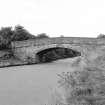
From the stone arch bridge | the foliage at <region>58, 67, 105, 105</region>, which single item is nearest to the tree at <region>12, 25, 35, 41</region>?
the stone arch bridge

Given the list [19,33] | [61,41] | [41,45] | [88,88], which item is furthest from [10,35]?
[88,88]

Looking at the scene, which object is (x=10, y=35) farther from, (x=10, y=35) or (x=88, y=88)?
(x=88, y=88)

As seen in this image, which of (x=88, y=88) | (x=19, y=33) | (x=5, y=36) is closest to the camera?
(x=88, y=88)

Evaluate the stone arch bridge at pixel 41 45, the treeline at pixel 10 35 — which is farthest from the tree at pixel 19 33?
the stone arch bridge at pixel 41 45

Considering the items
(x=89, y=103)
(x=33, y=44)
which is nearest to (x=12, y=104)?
(x=89, y=103)

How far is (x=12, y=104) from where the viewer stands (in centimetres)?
526

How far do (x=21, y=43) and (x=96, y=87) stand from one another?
638 inches

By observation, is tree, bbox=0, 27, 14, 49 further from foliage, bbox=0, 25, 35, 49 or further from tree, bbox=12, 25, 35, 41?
tree, bbox=12, 25, 35, 41

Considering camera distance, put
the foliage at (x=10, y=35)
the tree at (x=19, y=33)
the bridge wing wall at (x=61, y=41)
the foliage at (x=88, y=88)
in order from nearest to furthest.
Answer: the foliage at (x=88, y=88), the bridge wing wall at (x=61, y=41), the foliage at (x=10, y=35), the tree at (x=19, y=33)

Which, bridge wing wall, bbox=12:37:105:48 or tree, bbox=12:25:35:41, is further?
tree, bbox=12:25:35:41

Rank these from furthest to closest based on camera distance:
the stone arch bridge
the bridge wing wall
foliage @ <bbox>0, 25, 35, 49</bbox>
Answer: foliage @ <bbox>0, 25, 35, 49</bbox>
the stone arch bridge
the bridge wing wall

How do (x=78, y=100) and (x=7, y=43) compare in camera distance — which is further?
(x=7, y=43)

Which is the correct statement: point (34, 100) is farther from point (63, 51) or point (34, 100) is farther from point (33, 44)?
point (63, 51)

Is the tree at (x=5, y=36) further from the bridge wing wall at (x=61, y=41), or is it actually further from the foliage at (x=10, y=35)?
the bridge wing wall at (x=61, y=41)
